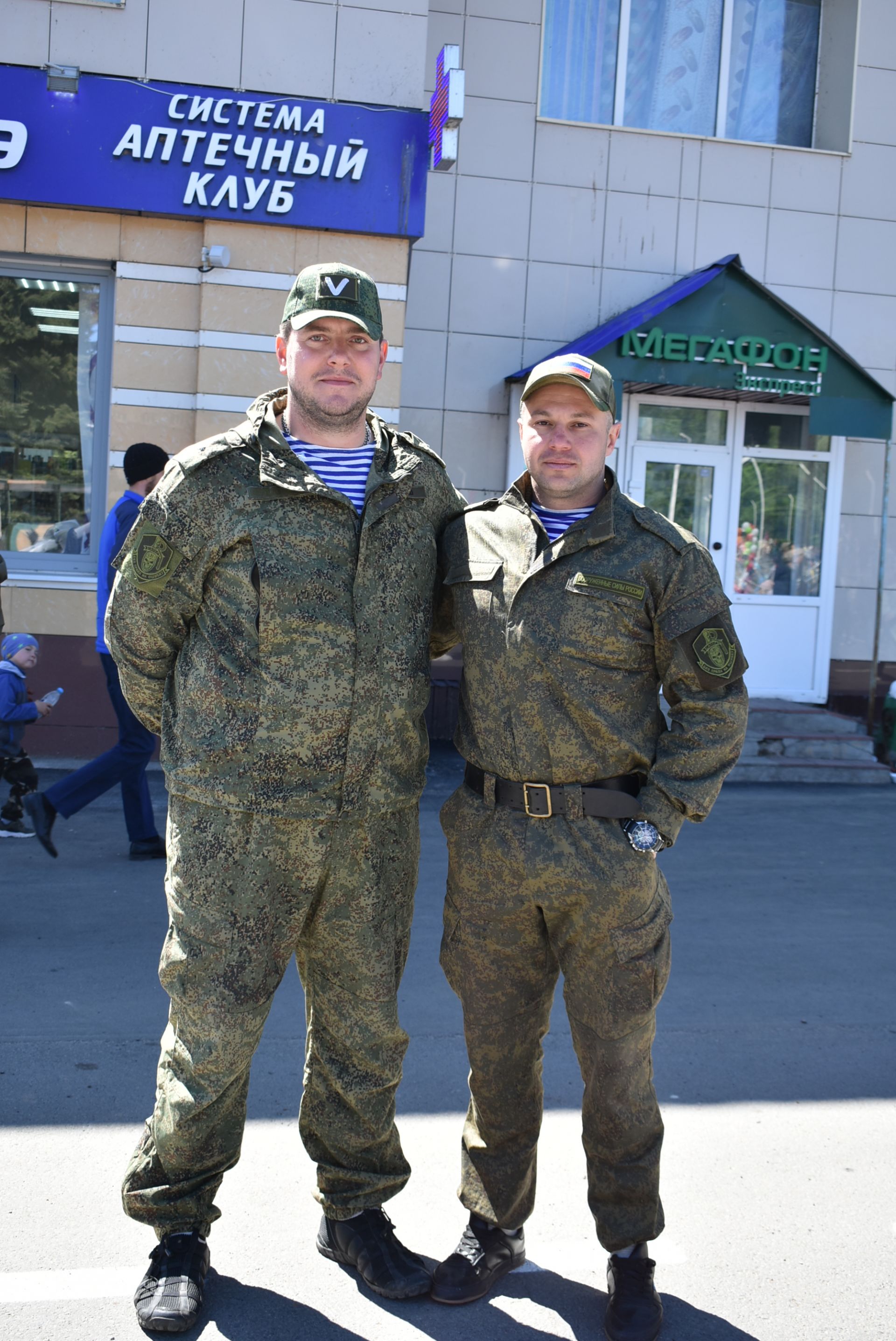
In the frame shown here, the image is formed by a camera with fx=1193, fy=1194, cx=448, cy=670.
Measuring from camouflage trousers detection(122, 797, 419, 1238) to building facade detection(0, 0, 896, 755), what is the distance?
611cm

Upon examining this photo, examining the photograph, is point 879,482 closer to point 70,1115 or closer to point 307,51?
point 307,51

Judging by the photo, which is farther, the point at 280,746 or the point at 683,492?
the point at 683,492

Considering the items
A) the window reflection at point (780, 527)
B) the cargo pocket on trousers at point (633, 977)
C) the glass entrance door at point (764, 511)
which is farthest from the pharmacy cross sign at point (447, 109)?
the cargo pocket on trousers at point (633, 977)

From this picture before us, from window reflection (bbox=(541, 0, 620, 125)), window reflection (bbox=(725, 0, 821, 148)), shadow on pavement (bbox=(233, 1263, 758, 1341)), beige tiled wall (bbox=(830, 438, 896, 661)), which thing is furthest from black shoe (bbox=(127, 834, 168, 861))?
window reflection (bbox=(725, 0, 821, 148))

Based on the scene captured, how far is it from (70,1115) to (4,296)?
679 cm

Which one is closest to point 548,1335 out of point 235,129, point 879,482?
point 235,129

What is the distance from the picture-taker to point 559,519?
272cm

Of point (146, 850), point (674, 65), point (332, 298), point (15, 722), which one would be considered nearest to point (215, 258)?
point (15, 722)

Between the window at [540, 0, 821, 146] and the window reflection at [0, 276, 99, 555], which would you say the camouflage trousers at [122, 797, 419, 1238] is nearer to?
the window reflection at [0, 276, 99, 555]

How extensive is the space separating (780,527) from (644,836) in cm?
→ 858

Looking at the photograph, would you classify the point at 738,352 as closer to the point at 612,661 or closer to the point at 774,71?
the point at 774,71

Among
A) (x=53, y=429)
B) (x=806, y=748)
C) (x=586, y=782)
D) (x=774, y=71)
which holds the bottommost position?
(x=806, y=748)

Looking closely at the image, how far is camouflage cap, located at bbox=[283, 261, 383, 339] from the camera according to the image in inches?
104

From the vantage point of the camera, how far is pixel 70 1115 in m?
3.41
